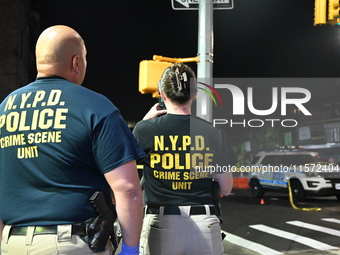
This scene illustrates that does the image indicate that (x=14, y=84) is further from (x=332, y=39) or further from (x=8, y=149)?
(x=332, y=39)

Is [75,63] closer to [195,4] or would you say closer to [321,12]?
[195,4]

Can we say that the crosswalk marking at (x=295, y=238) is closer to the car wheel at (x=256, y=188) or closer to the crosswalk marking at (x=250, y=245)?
the crosswalk marking at (x=250, y=245)

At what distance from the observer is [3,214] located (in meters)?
2.28

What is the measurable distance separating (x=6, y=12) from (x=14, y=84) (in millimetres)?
5278

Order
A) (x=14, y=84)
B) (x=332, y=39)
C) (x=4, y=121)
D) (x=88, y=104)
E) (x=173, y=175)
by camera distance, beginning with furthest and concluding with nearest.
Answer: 1. (x=332, y=39)
2. (x=14, y=84)
3. (x=173, y=175)
4. (x=4, y=121)
5. (x=88, y=104)

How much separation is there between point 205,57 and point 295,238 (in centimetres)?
641

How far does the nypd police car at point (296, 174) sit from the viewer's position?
53.0 ft

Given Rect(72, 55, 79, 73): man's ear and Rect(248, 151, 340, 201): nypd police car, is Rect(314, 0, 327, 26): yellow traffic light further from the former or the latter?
Rect(72, 55, 79, 73): man's ear

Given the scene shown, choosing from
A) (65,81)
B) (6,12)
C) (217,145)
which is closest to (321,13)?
(217,145)

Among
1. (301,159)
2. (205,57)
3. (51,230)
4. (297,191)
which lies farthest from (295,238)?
(51,230)

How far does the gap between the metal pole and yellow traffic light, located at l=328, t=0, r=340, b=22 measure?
5.99 meters

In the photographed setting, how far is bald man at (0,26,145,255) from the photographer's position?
7.01 feet

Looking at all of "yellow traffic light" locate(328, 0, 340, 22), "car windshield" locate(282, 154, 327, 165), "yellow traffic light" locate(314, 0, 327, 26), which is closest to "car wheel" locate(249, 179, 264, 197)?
"car windshield" locate(282, 154, 327, 165)

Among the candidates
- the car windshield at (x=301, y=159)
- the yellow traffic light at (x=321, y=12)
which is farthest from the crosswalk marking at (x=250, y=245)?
the car windshield at (x=301, y=159)
